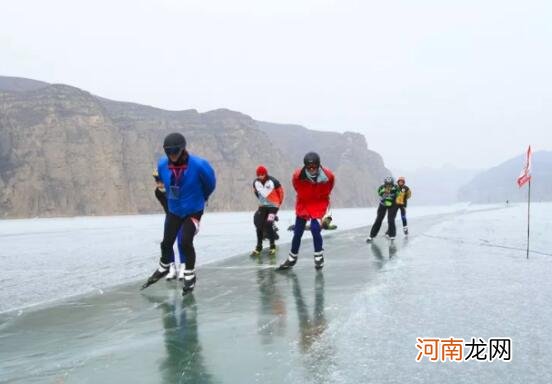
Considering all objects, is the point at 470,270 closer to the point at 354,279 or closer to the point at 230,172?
the point at 354,279

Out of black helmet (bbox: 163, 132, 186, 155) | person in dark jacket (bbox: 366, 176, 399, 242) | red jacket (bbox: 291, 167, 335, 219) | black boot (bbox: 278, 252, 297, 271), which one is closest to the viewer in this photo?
black helmet (bbox: 163, 132, 186, 155)

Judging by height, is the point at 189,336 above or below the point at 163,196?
below

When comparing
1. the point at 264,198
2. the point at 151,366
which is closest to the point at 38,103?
the point at 264,198

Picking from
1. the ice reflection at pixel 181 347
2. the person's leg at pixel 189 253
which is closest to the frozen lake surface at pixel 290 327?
the ice reflection at pixel 181 347

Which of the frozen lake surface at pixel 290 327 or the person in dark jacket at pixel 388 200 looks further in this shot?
the person in dark jacket at pixel 388 200

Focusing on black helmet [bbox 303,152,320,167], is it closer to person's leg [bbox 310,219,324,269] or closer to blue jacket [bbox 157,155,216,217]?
person's leg [bbox 310,219,324,269]

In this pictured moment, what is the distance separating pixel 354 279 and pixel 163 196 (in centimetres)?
318

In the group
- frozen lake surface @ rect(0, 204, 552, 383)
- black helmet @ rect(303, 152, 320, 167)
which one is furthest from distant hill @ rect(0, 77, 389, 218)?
frozen lake surface @ rect(0, 204, 552, 383)

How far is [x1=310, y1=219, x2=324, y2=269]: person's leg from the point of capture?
819 centimetres

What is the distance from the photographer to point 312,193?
8555mm

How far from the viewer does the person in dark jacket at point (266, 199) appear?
428 inches

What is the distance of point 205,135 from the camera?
433 feet

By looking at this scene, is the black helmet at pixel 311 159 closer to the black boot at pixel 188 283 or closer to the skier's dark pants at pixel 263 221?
the black boot at pixel 188 283

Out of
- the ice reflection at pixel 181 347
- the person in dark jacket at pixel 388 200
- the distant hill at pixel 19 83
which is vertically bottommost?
the ice reflection at pixel 181 347
